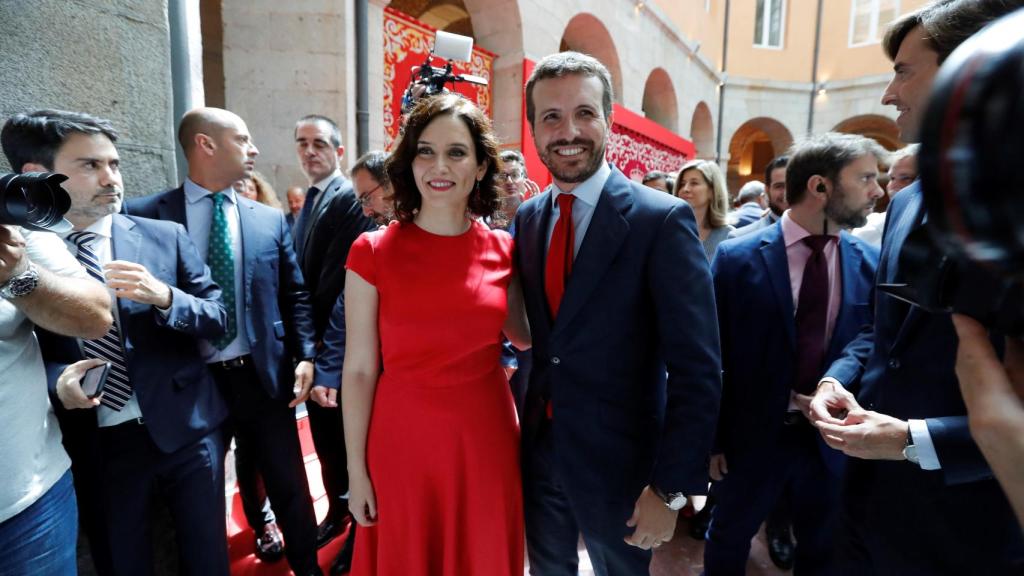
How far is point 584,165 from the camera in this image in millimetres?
1502

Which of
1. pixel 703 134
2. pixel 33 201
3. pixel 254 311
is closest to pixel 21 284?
pixel 33 201

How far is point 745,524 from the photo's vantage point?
6.69 ft

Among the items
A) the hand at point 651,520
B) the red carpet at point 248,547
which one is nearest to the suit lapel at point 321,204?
the red carpet at point 248,547

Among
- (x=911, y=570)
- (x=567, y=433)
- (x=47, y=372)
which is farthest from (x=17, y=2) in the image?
(x=911, y=570)

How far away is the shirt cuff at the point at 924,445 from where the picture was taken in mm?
1042

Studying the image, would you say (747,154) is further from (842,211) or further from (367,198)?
(367,198)

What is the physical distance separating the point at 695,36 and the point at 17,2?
16277mm

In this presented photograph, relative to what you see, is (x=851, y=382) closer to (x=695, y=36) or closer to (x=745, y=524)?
(x=745, y=524)

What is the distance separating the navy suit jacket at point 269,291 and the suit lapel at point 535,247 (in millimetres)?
1203

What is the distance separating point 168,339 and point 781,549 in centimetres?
304

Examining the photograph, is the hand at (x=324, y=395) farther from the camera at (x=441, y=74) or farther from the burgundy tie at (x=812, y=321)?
the burgundy tie at (x=812, y=321)

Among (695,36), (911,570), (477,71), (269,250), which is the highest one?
(695,36)

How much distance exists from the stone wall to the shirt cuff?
116 inches

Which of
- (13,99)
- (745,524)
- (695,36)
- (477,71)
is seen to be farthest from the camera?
(695,36)
